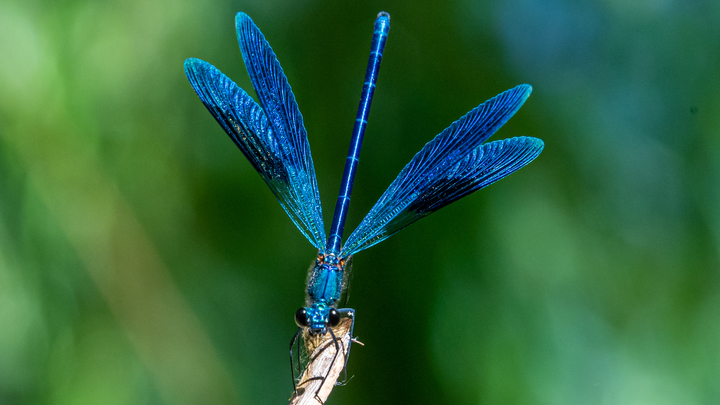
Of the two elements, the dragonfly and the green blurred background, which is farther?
the green blurred background

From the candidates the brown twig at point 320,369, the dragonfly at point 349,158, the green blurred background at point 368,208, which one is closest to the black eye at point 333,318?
the brown twig at point 320,369

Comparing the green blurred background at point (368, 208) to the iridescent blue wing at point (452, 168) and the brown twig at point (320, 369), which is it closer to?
the iridescent blue wing at point (452, 168)

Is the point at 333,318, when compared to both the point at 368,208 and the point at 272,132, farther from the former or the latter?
the point at 368,208

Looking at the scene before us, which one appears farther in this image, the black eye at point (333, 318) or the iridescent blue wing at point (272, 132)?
the iridescent blue wing at point (272, 132)

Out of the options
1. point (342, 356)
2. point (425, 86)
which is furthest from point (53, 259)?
point (425, 86)

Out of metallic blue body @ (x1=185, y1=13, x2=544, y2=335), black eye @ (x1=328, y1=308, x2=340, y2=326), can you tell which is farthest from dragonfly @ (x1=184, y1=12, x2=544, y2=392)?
black eye @ (x1=328, y1=308, x2=340, y2=326)

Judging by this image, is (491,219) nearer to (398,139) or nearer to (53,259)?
(398,139)

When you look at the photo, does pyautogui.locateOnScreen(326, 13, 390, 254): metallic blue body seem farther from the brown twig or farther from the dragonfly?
the brown twig

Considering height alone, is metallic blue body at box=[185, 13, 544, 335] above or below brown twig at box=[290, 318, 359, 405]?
above

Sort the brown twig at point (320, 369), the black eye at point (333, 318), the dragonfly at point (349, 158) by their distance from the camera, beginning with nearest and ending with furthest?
the brown twig at point (320, 369)
the black eye at point (333, 318)
the dragonfly at point (349, 158)

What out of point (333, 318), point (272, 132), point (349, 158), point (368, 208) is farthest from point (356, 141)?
point (333, 318)
